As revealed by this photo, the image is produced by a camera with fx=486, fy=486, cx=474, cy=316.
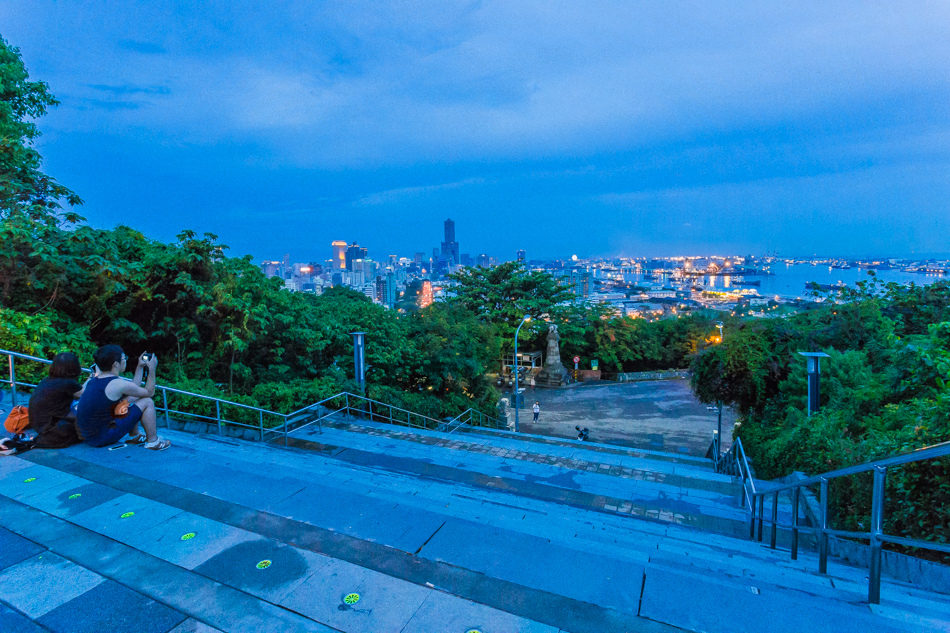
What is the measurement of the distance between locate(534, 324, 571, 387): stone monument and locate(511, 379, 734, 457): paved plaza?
1.22 metres

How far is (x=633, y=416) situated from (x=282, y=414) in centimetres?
1693

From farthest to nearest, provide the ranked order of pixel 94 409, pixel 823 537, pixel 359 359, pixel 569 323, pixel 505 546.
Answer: pixel 569 323 → pixel 359 359 → pixel 94 409 → pixel 823 537 → pixel 505 546

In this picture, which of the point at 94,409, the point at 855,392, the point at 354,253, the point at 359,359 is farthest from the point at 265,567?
the point at 354,253

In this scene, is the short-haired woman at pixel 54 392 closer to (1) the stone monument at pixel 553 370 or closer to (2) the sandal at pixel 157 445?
(2) the sandal at pixel 157 445

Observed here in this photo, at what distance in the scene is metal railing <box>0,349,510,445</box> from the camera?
7.88 metres

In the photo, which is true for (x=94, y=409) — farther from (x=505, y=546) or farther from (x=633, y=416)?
(x=633, y=416)

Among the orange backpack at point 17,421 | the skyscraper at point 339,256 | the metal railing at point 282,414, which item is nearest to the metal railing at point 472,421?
the metal railing at point 282,414

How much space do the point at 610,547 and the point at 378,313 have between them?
14.4 metres

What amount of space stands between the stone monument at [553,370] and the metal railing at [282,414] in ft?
35.9

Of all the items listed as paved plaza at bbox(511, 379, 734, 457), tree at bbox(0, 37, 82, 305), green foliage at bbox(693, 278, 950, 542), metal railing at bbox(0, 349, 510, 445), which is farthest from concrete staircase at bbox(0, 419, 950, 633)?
paved plaza at bbox(511, 379, 734, 457)

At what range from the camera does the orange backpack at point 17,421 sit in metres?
5.57

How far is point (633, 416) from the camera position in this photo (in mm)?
21797

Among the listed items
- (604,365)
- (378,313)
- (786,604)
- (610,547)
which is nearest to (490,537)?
(610,547)

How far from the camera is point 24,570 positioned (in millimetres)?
3266
